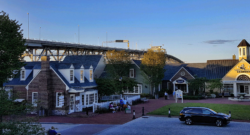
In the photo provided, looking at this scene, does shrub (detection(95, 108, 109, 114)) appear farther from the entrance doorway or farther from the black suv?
the entrance doorway

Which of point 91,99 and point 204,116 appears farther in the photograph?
point 91,99

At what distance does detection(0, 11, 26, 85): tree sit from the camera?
72.9 feet

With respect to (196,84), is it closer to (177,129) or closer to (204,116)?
(204,116)

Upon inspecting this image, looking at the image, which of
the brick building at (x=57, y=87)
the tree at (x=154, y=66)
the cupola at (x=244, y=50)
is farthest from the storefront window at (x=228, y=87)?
the brick building at (x=57, y=87)

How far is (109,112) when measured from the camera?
27.3 meters

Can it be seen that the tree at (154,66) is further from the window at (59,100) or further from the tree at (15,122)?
the tree at (15,122)

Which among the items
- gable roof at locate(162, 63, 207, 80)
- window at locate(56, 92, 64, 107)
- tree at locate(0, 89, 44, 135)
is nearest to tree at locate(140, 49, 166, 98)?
gable roof at locate(162, 63, 207, 80)

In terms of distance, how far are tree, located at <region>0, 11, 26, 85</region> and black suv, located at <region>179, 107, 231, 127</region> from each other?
16651 mm

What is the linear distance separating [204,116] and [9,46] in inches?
757

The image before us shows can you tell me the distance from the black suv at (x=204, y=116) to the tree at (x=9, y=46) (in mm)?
16651

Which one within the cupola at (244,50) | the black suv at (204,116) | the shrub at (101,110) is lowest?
the shrub at (101,110)

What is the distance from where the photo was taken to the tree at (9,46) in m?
22.2

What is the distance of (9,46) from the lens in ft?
75.2

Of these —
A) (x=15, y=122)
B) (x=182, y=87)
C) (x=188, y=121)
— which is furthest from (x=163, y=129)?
(x=182, y=87)
